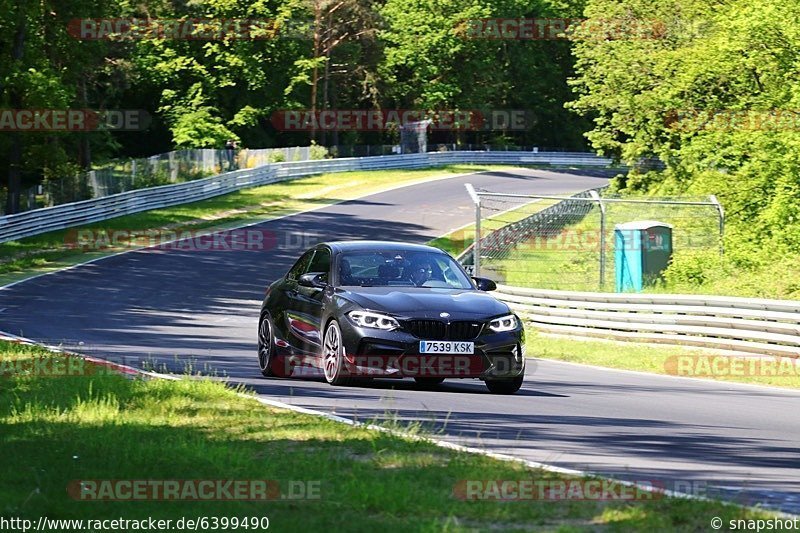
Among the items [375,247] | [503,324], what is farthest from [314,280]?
[503,324]

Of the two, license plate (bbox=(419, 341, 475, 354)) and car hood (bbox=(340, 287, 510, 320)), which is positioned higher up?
car hood (bbox=(340, 287, 510, 320))

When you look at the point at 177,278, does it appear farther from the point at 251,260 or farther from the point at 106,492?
the point at 106,492

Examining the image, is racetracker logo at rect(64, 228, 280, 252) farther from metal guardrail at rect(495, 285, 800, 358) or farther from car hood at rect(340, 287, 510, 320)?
car hood at rect(340, 287, 510, 320)

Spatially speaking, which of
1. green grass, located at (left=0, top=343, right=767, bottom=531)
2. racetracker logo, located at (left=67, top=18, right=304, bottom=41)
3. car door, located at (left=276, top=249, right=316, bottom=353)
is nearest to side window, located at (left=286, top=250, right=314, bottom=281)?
car door, located at (left=276, top=249, right=316, bottom=353)

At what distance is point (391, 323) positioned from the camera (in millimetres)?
13523

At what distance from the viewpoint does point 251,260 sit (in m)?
41.2

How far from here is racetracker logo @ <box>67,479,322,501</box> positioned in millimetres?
7184

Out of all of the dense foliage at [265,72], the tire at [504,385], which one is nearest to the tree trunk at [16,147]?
the dense foliage at [265,72]

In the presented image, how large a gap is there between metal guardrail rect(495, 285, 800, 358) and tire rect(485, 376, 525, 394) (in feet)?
21.2

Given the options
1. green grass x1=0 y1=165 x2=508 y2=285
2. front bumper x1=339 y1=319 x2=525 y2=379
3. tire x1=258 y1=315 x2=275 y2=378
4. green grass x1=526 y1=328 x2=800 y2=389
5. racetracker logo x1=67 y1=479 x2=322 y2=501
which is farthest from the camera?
green grass x1=0 y1=165 x2=508 y2=285

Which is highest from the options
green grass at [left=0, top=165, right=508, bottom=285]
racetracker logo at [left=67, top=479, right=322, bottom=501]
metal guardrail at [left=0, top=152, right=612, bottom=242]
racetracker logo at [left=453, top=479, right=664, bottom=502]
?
racetracker logo at [left=67, top=479, right=322, bottom=501]

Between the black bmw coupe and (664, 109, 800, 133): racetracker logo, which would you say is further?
(664, 109, 800, 133): racetracker logo

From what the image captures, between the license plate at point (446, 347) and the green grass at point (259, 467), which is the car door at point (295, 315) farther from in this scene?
the green grass at point (259, 467)

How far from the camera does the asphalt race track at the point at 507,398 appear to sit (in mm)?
9172
